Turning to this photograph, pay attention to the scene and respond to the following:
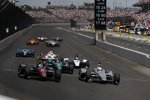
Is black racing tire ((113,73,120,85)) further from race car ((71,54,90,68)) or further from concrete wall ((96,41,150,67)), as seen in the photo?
concrete wall ((96,41,150,67))

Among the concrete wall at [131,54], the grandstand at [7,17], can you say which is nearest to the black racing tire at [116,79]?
the concrete wall at [131,54]

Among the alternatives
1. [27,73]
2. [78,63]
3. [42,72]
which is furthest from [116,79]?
[78,63]

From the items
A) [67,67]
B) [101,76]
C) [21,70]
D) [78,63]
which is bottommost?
[78,63]

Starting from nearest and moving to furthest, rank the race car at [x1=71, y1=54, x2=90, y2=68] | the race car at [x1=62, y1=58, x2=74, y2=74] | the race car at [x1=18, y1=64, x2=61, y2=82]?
the race car at [x1=18, y1=64, x2=61, y2=82] < the race car at [x1=62, y1=58, x2=74, y2=74] < the race car at [x1=71, y1=54, x2=90, y2=68]

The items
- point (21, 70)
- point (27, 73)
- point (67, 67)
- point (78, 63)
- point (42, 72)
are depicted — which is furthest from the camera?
point (78, 63)

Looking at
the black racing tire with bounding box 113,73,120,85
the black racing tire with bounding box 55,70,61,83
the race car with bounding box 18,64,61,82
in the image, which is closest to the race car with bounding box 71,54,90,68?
the race car with bounding box 18,64,61,82

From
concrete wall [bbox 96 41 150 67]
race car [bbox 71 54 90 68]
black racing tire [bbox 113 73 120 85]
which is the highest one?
black racing tire [bbox 113 73 120 85]

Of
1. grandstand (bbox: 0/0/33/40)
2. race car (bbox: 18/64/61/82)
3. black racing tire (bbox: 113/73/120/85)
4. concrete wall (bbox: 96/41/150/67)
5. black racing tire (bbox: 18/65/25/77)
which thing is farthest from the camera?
grandstand (bbox: 0/0/33/40)

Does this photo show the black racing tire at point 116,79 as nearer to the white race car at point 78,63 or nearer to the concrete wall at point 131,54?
the white race car at point 78,63

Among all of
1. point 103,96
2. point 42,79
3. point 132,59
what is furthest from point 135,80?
point 132,59

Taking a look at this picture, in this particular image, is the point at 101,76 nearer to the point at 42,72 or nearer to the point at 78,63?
the point at 42,72

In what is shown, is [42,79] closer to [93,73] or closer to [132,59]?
[93,73]

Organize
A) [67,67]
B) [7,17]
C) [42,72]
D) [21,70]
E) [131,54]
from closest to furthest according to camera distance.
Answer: [42,72] < [21,70] < [67,67] < [131,54] < [7,17]

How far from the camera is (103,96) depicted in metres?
16.4
